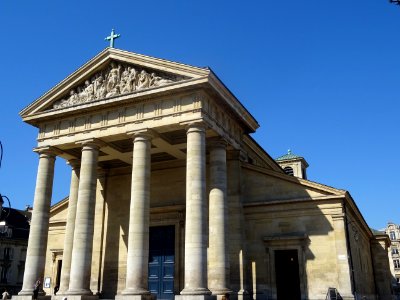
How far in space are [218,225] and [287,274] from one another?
6282mm

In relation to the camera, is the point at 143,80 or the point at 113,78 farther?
the point at 113,78

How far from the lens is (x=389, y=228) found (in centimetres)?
10306

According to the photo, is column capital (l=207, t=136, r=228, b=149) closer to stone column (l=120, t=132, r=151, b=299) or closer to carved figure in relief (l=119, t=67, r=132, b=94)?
stone column (l=120, t=132, r=151, b=299)

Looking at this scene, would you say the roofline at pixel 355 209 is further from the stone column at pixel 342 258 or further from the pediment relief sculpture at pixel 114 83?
the pediment relief sculpture at pixel 114 83

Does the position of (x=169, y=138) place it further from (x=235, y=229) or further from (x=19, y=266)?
(x=19, y=266)

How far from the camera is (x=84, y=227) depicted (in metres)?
25.7

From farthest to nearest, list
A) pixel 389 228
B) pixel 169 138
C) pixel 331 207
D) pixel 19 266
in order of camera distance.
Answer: pixel 389 228 < pixel 19 266 < pixel 169 138 < pixel 331 207

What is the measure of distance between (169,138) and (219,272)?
30.6 feet

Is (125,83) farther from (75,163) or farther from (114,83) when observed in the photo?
(75,163)

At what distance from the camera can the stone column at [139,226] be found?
22.6 m

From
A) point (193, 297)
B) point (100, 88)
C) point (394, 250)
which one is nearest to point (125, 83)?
point (100, 88)

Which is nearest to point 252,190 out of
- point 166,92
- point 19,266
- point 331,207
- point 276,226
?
point 276,226

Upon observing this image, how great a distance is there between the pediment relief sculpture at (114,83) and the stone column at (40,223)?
13.3 ft

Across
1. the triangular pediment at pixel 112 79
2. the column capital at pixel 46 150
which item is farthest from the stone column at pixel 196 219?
the column capital at pixel 46 150
